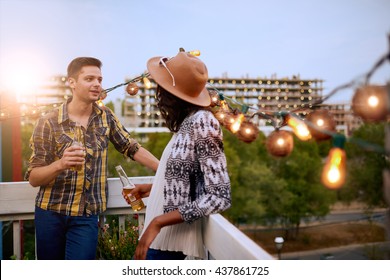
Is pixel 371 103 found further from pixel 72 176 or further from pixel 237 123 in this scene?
pixel 72 176

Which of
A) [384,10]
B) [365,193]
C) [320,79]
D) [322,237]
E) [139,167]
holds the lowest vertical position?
[322,237]

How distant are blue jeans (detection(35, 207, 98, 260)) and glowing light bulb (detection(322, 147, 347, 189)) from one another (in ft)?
3.84

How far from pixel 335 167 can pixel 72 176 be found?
123 centimetres

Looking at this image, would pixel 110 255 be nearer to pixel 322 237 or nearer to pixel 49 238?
pixel 49 238

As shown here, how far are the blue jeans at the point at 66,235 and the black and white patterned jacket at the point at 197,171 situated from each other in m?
0.75

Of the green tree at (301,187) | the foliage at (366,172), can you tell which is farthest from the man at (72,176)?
the green tree at (301,187)

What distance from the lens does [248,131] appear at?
157 cm

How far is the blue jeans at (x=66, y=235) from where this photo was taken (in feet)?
6.07

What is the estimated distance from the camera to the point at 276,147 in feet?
4.23

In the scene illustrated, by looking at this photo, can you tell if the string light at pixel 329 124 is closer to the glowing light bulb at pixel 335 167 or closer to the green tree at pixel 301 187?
the glowing light bulb at pixel 335 167

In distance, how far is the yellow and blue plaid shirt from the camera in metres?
1.84

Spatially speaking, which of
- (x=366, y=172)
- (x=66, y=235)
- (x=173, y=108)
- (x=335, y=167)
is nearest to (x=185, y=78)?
(x=173, y=108)

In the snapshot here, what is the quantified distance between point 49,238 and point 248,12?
82.7 inches

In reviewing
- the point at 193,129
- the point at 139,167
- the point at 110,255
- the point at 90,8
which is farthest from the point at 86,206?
the point at 139,167
